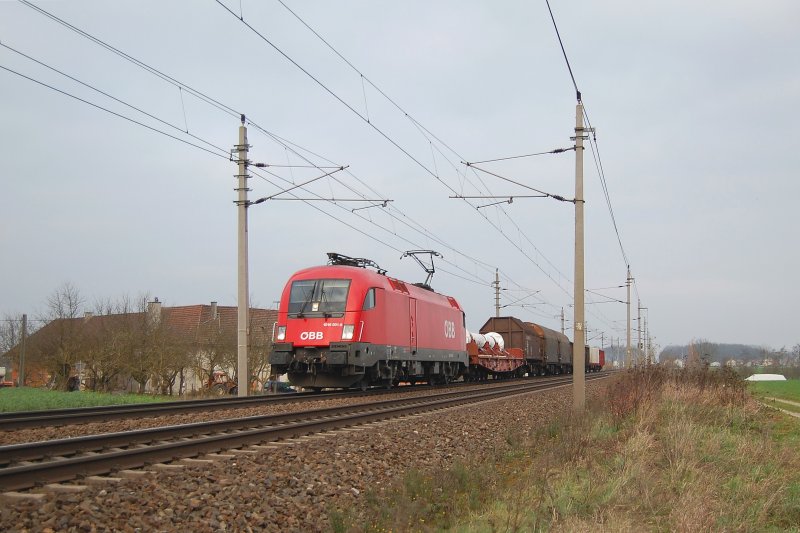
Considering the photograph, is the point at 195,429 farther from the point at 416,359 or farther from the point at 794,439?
the point at 416,359

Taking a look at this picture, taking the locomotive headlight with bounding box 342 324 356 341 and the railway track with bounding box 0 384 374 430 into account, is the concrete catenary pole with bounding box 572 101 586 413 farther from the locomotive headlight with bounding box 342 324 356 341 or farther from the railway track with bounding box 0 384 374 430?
the railway track with bounding box 0 384 374 430

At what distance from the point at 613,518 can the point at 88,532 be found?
14.9ft

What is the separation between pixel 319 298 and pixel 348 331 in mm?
1430

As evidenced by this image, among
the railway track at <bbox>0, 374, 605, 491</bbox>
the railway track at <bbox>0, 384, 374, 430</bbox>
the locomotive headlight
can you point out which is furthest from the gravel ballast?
the locomotive headlight

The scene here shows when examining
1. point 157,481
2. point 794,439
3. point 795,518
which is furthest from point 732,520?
point 794,439

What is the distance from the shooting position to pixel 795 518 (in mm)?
7305

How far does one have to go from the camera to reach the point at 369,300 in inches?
794

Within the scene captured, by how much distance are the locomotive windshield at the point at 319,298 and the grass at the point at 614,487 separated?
28.1ft

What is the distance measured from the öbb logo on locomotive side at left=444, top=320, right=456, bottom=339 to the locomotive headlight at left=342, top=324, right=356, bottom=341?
9124 millimetres

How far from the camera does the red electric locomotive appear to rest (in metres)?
19.5

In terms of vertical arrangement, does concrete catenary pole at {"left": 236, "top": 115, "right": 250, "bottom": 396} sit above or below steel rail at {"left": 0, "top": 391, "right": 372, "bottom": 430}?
above

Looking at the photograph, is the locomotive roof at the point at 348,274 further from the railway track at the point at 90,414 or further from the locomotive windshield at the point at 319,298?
the railway track at the point at 90,414

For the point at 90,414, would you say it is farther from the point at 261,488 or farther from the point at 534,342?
the point at 534,342

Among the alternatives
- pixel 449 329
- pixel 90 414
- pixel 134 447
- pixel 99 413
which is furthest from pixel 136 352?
pixel 134 447
